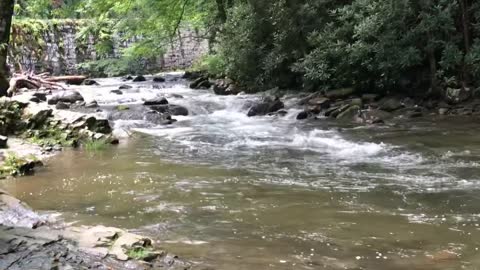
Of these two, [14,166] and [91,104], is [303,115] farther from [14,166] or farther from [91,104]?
[14,166]

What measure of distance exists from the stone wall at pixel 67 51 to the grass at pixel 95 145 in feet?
52.1

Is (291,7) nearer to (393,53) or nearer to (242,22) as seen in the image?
(242,22)

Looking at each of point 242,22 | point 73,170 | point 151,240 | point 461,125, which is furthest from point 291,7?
point 151,240

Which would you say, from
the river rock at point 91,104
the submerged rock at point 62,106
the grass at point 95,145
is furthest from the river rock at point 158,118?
the grass at point 95,145

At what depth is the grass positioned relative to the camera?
8609mm

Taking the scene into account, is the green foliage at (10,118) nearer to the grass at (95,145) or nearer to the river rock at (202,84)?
the grass at (95,145)

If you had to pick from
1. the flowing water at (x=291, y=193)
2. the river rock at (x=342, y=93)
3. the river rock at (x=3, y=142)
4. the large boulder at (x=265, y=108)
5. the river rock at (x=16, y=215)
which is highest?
the river rock at (x=342, y=93)

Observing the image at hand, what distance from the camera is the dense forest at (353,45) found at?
1128 centimetres

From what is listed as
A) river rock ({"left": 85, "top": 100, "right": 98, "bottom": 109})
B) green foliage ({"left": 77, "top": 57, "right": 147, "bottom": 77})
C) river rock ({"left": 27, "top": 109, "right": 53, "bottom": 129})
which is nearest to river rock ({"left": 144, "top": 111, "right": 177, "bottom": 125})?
river rock ({"left": 85, "top": 100, "right": 98, "bottom": 109})

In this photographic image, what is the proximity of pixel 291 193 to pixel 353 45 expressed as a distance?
7.37 meters

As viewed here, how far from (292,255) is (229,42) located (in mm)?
12896

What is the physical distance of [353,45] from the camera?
12094 mm

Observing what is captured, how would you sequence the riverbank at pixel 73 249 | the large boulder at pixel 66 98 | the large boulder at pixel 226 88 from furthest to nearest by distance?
the large boulder at pixel 226 88
the large boulder at pixel 66 98
the riverbank at pixel 73 249

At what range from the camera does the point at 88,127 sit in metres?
9.66
